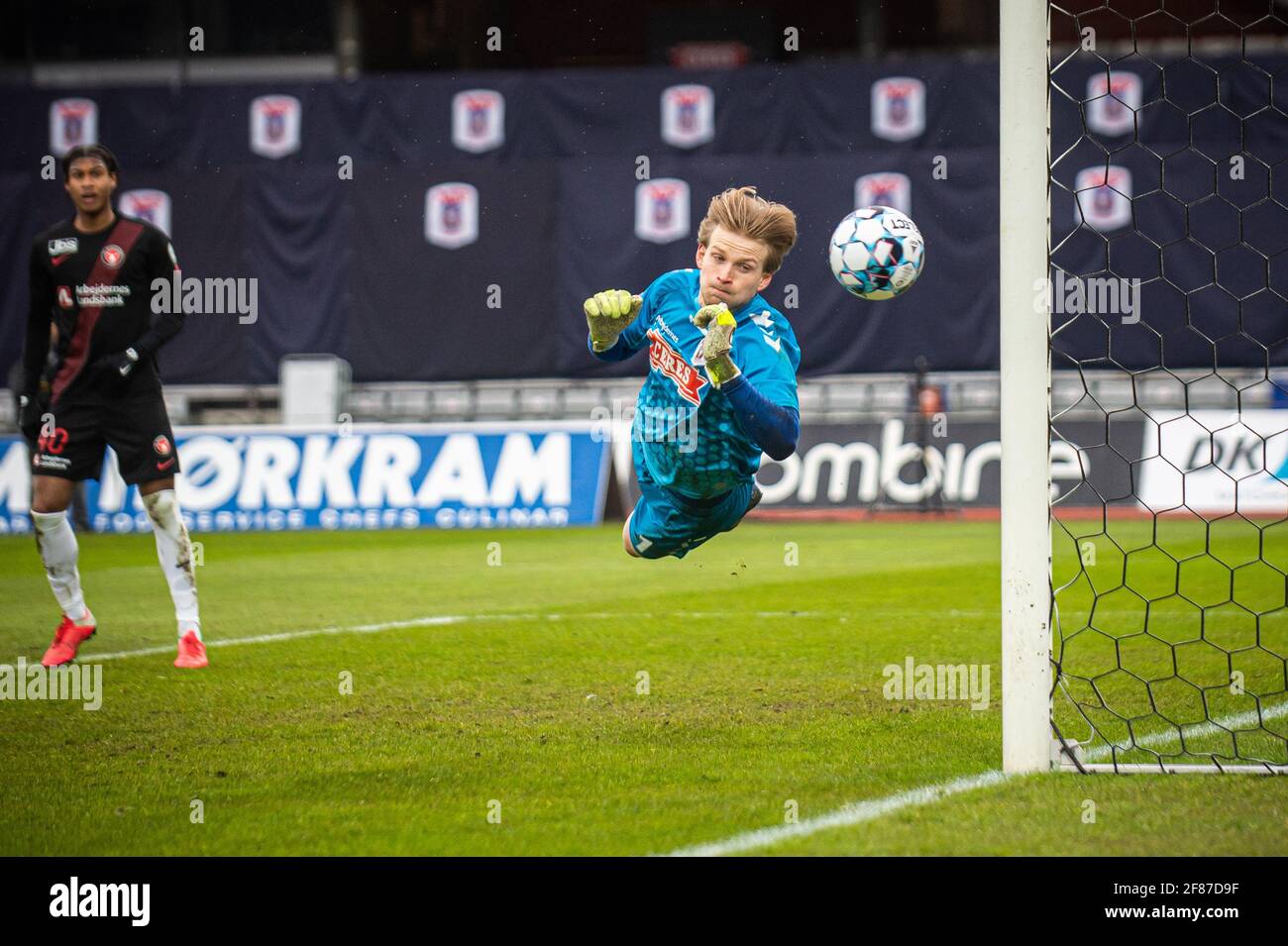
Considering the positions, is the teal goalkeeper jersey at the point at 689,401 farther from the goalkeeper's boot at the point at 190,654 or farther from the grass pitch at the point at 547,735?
the goalkeeper's boot at the point at 190,654

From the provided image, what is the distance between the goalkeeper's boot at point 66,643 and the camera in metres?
6.94

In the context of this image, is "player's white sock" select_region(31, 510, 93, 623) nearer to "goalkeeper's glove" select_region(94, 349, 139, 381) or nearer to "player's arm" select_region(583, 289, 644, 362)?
"goalkeeper's glove" select_region(94, 349, 139, 381)

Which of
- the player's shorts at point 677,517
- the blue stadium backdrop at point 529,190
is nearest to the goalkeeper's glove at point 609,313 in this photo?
the player's shorts at point 677,517

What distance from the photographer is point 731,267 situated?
5.18m

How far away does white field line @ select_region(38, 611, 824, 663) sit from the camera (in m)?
7.44

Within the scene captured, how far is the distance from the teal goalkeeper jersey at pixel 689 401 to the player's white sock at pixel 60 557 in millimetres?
3194

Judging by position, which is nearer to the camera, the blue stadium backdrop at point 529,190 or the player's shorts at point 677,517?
the player's shorts at point 677,517

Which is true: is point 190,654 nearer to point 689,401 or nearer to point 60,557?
point 60,557

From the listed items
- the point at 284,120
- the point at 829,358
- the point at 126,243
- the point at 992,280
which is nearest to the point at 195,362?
the point at 284,120

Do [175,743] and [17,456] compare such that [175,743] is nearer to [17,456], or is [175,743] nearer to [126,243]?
[126,243]

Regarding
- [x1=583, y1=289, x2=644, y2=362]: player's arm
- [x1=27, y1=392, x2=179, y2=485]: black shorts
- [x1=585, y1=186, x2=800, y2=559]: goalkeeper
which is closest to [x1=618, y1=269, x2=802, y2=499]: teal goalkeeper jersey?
[x1=585, y1=186, x2=800, y2=559]: goalkeeper

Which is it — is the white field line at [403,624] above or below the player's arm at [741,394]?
below

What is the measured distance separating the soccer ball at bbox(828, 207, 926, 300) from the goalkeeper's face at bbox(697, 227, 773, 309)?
28cm

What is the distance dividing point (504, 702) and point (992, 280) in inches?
647
